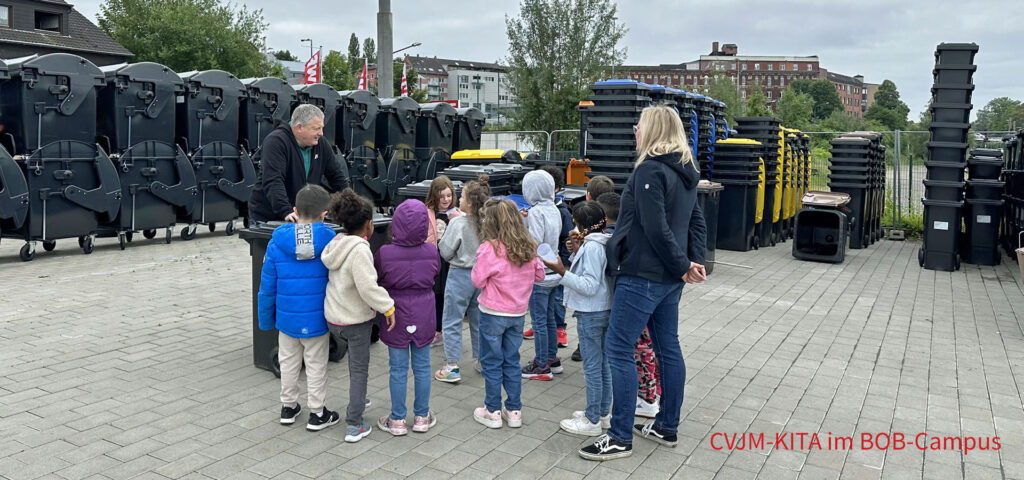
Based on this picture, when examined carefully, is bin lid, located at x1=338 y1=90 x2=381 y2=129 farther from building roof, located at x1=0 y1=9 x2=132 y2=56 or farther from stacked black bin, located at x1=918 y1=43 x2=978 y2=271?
building roof, located at x1=0 y1=9 x2=132 y2=56

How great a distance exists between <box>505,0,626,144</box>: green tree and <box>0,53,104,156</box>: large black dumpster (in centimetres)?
1591

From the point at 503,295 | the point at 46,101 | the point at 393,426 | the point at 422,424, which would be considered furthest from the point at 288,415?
the point at 46,101

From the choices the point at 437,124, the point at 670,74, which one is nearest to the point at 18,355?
the point at 437,124

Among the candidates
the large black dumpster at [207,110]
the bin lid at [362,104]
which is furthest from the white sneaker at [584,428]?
the bin lid at [362,104]

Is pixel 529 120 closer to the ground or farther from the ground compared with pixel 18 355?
farther from the ground

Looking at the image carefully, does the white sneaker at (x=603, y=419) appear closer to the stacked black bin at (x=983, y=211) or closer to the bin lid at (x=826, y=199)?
the bin lid at (x=826, y=199)

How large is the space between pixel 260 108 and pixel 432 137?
534 centimetres

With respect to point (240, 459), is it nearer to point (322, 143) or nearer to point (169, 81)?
point (322, 143)

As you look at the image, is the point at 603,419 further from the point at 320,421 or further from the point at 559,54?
the point at 559,54

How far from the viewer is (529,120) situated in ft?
85.3

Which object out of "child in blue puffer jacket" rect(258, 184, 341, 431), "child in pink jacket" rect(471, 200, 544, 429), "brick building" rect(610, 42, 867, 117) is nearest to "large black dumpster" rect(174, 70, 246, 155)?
"child in blue puffer jacket" rect(258, 184, 341, 431)

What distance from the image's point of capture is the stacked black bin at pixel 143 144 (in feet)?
38.7

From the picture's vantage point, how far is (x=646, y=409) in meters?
5.03

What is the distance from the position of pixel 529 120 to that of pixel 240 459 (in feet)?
73.5
